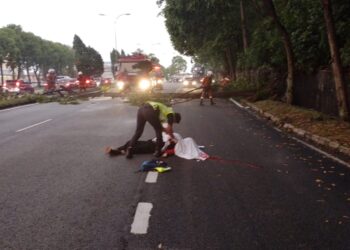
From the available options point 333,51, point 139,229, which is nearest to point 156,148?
point 139,229

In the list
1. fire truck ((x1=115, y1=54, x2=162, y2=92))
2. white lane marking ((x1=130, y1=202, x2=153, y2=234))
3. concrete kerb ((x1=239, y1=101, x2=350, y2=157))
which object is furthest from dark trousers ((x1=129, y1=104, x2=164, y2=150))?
fire truck ((x1=115, y1=54, x2=162, y2=92))

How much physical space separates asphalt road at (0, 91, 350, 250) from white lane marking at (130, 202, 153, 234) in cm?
1

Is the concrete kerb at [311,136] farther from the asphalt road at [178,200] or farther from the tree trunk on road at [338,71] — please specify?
the tree trunk on road at [338,71]

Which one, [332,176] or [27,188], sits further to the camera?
[332,176]

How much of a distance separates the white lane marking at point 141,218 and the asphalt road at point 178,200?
13 mm

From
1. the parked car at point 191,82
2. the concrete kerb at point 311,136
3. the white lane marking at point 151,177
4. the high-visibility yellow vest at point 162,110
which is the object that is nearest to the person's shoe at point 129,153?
the high-visibility yellow vest at point 162,110

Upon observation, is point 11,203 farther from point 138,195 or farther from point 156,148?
point 156,148

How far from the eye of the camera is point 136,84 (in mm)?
30406

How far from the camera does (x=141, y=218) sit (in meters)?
5.07

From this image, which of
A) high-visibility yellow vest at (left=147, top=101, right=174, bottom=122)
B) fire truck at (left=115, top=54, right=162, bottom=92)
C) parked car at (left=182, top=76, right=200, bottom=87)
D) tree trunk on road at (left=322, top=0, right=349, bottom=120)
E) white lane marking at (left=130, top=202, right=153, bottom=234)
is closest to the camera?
white lane marking at (left=130, top=202, right=153, bottom=234)

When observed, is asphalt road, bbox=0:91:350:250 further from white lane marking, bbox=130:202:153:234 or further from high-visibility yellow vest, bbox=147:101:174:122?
high-visibility yellow vest, bbox=147:101:174:122

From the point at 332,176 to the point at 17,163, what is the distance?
5.94 m

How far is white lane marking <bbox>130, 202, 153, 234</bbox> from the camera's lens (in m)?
4.69

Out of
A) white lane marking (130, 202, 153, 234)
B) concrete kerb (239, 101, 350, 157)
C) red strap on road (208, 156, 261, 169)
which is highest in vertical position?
white lane marking (130, 202, 153, 234)
